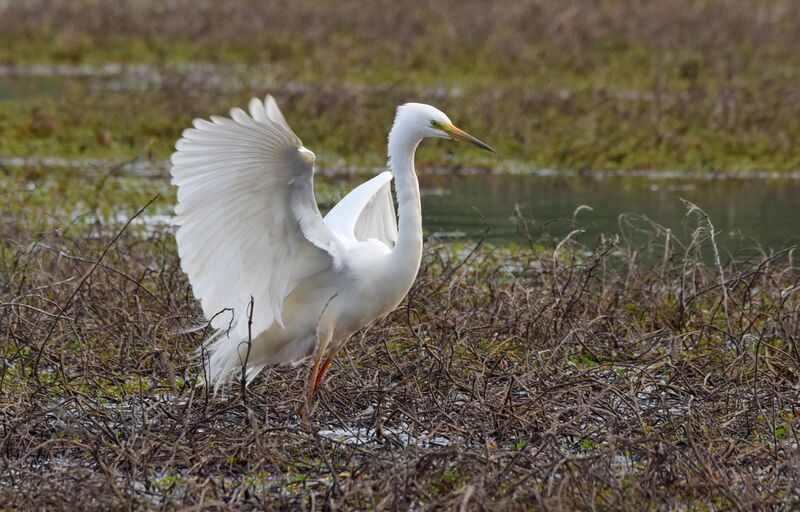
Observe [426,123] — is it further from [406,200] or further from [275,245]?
[275,245]

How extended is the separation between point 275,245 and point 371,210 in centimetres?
118

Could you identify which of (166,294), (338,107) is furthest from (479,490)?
(338,107)

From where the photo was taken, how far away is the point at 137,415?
5312 millimetres

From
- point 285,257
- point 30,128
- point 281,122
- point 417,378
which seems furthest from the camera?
point 30,128

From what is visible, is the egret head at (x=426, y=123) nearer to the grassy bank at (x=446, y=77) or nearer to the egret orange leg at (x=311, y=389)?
the egret orange leg at (x=311, y=389)

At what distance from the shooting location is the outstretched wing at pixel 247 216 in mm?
4723

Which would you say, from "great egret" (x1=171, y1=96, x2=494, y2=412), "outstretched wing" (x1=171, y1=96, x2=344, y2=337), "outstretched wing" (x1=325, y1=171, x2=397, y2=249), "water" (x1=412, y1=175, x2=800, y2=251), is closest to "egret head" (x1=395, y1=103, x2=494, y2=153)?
"great egret" (x1=171, y1=96, x2=494, y2=412)

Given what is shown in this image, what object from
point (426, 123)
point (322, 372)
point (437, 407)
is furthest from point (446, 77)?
point (437, 407)

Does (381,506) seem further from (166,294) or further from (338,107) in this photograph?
(338,107)

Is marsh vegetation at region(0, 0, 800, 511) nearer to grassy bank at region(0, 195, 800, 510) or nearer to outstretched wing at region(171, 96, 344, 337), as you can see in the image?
grassy bank at region(0, 195, 800, 510)

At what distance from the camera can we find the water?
1026cm

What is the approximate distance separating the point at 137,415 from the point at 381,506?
1640 mm

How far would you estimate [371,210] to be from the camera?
6.25 meters

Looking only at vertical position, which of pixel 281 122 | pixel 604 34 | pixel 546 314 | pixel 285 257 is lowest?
pixel 604 34
